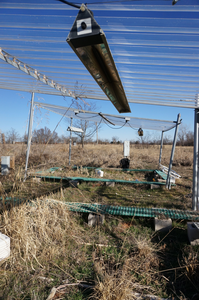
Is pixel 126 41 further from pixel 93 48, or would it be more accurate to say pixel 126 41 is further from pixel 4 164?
pixel 4 164

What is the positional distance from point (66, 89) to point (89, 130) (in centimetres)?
1165

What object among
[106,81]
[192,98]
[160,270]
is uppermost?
[192,98]

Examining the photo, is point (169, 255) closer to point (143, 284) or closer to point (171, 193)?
point (143, 284)

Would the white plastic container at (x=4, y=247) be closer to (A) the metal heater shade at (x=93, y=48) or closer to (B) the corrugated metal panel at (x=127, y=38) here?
(A) the metal heater shade at (x=93, y=48)

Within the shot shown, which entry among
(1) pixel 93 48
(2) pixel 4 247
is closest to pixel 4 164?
(2) pixel 4 247

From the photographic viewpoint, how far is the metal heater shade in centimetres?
118

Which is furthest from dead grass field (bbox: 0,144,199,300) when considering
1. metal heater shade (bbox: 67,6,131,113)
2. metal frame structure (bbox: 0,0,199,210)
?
metal frame structure (bbox: 0,0,199,210)

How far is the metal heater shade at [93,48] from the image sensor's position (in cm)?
118

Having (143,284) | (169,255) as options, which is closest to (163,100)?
(169,255)

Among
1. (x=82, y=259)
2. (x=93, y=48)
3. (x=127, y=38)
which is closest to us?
(x=93, y=48)

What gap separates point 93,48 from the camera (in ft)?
4.58

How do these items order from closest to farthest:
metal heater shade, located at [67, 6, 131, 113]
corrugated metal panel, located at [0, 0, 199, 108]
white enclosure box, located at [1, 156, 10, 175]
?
metal heater shade, located at [67, 6, 131, 113] → corrugated metal panel, located at [0, 0, 199, 108] → white enclosure box, located at [1, 156, 10, 175]

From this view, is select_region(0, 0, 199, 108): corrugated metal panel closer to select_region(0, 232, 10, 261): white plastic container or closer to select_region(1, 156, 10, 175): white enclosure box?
select_region(0, 232, 10, 261): white plastic container

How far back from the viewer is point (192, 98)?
4.08 metres
